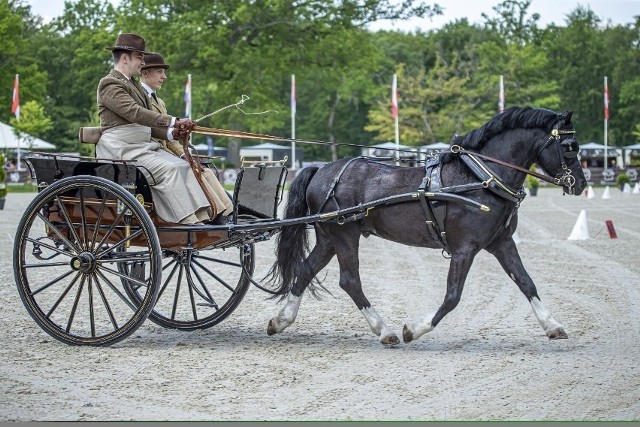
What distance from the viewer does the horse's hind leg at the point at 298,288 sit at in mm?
7906

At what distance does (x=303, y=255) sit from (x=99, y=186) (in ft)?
5.27

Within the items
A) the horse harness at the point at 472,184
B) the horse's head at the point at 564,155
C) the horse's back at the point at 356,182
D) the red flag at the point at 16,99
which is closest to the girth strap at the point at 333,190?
the horse's back at the point at 356,182

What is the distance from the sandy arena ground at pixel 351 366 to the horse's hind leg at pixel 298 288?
105mm

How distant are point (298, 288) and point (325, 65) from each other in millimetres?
28852

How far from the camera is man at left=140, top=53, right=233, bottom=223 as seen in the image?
7.92 meters

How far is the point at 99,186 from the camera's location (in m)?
7.39

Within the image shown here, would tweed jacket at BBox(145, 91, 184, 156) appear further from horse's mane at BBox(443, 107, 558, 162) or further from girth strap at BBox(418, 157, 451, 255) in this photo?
horse's mane at BBox(443, 107, 558, 162)

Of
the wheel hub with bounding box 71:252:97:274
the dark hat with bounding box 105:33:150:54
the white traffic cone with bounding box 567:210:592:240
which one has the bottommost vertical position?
the white traffic cone with bounding box 567:210:592:240

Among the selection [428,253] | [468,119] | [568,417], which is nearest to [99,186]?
[568,417]

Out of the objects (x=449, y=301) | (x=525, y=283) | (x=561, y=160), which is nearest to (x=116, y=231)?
(x=449, y=301)

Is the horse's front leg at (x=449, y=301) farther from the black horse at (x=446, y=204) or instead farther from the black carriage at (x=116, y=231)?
the black carriage at (x=116, y=231)

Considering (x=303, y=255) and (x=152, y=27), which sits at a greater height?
(x=152, y=27)

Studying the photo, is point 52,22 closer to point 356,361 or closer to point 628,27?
point 356,361

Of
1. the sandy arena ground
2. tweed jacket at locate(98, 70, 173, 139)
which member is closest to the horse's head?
the sandy arena ground
